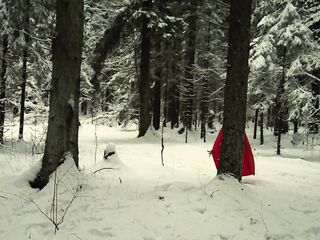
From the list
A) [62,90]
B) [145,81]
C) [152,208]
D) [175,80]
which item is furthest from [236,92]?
[175,80]

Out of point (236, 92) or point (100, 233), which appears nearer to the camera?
point (100, 233)

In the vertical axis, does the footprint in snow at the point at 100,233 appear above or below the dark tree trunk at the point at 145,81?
below

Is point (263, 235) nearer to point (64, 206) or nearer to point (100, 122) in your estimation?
point (64, 206)

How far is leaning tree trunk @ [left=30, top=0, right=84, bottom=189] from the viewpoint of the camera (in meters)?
6.86

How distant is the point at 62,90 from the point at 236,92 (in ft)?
10.5

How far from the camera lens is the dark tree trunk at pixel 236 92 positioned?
23.2ft

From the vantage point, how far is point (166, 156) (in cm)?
1266

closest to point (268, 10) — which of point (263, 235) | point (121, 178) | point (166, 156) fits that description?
point (166, 156)

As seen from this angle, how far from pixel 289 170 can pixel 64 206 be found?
692 centimetres

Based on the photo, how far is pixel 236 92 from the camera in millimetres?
7066

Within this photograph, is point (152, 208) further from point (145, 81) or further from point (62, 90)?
point (145, 81)

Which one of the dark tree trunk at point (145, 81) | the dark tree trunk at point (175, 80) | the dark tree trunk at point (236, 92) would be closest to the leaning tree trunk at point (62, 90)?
the dark tree trunk at point (236, 92)

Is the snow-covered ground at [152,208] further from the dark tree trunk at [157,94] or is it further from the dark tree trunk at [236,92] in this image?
the dark tree trunk at [157,94]

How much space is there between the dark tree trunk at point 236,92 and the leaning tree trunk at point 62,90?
288 centimetres
